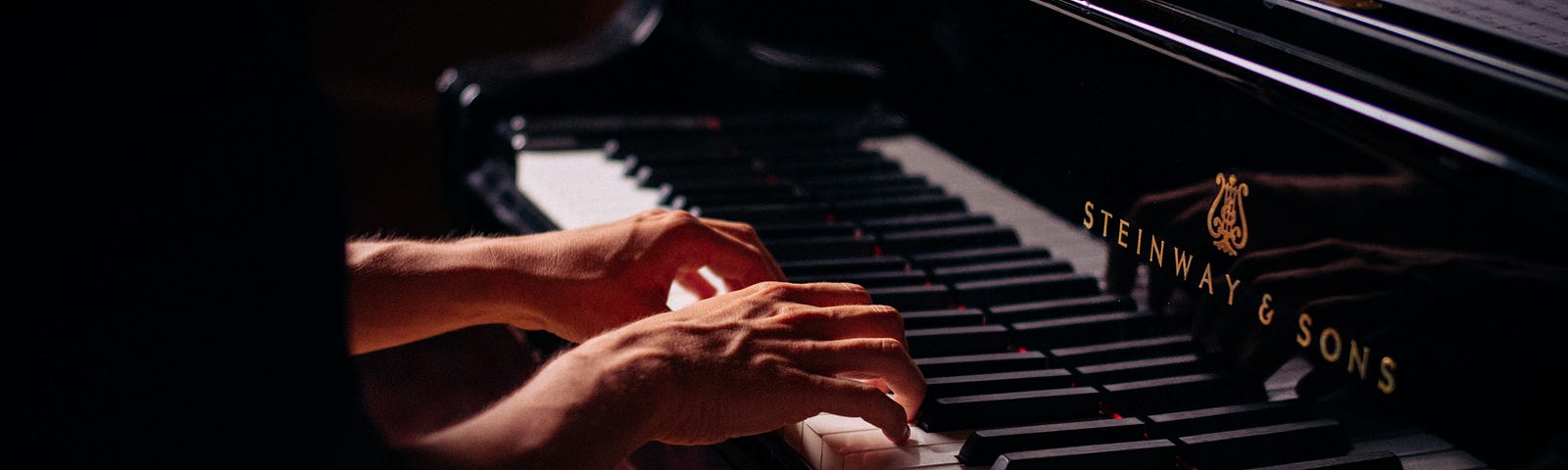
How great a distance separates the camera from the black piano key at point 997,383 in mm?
1101

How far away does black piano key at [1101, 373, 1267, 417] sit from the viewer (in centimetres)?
108

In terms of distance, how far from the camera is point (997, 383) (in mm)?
1112

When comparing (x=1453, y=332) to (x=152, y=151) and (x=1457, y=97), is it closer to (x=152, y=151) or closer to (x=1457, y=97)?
(x=1457, y=97)

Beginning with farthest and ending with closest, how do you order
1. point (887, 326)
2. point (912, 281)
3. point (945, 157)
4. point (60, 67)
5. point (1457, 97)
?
1. point (945, 157)
2. point (912, 281)
3. point (887, 326)
4. point (1457, 97)
5. point (60, 67)

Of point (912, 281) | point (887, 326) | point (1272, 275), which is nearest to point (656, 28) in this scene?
point (912, 281)

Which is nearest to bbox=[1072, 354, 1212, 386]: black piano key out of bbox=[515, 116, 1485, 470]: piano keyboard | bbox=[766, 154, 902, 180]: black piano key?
bbox=[515, 116, 1485, 470]: piano keyboard

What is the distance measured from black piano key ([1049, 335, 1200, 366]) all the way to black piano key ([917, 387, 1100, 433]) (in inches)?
4.1

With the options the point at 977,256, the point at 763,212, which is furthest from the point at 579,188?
the point at 977,256

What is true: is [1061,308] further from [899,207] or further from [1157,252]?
[899,207]

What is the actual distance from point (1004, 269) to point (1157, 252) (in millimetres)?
307

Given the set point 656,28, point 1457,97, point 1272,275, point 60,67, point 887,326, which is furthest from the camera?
point 656,28

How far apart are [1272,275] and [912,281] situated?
1.66 ft

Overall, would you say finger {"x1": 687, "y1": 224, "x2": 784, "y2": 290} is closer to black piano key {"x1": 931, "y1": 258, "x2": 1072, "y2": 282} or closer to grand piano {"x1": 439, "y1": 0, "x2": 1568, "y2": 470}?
grand piano {"x1": 439, "y1": 0, "x2": 1568, "y2": 470}

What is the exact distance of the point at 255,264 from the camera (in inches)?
29.9
